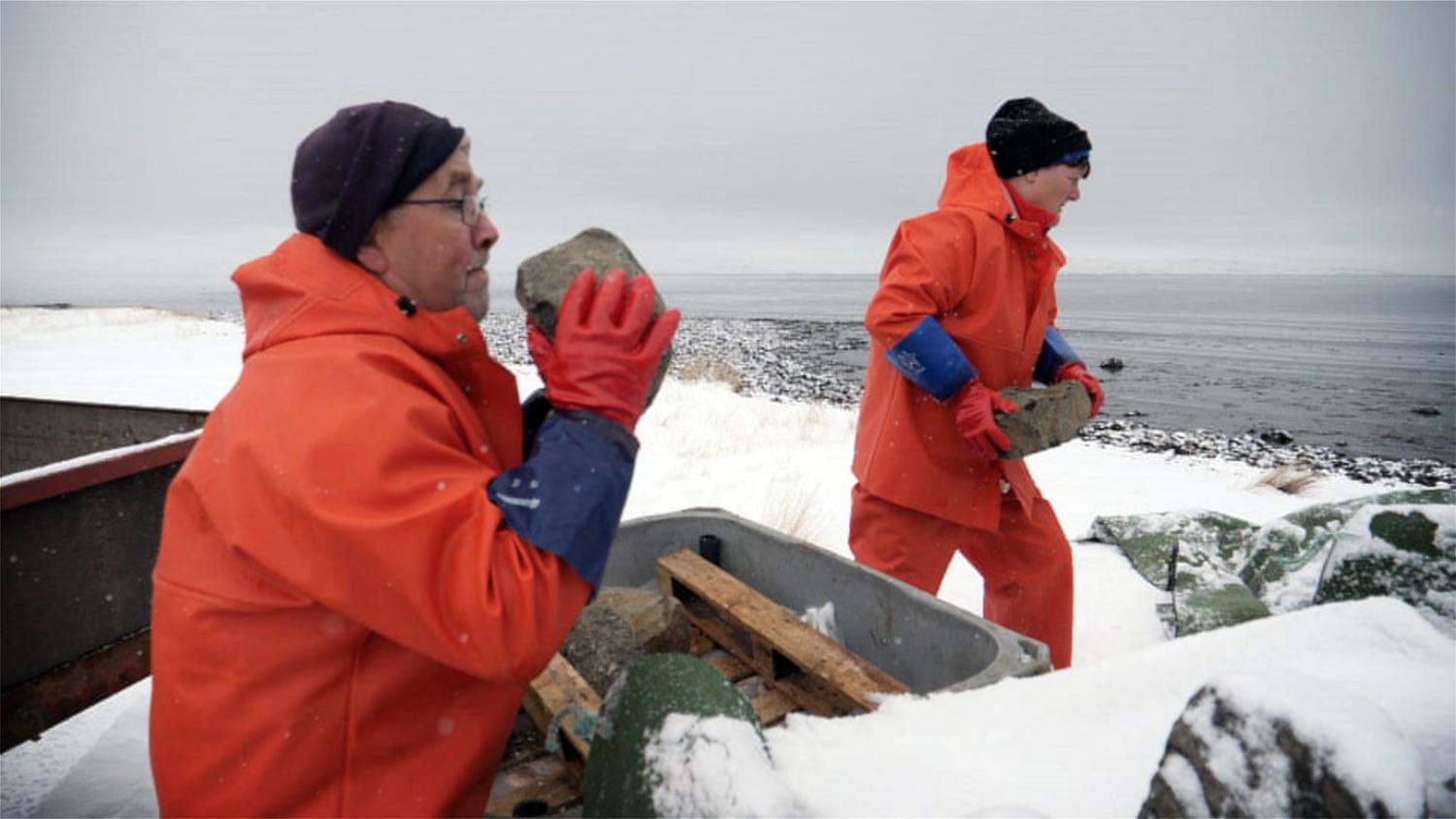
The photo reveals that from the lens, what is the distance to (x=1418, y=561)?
3029mm

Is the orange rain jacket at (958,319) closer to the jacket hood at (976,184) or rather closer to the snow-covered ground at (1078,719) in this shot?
the jacket hood at (976,184)

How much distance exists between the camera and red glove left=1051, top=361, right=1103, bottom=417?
134 inches

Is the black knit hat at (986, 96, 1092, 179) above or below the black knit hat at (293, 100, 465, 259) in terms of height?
above

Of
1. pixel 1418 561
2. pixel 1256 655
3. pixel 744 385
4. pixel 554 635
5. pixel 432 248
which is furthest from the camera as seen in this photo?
pixel 744 385

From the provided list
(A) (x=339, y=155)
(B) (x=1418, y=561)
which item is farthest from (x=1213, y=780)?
(B) (x=1418, y=561)

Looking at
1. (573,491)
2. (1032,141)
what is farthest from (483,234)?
(1032,141)

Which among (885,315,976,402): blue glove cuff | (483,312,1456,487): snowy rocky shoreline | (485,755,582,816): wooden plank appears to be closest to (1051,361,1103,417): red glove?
(885,315,976,402): blue glove cuff

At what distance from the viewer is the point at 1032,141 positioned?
3262 mm

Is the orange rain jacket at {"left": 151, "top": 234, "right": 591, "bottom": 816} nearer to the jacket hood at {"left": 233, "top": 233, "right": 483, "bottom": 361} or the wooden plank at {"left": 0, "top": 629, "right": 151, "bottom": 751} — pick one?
the jacket hood at {"left": 233, "top": 233, "right": 483, "bottom": 361}

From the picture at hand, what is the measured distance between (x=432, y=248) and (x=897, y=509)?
232 centimetres

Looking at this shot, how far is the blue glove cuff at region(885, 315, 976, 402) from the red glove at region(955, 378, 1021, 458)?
6 centimetres

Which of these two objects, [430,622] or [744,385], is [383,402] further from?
[744,385]

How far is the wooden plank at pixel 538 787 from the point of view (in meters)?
2.22

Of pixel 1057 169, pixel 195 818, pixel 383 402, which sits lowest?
pixel 195 818
